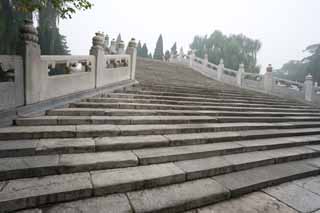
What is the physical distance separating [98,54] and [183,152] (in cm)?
314

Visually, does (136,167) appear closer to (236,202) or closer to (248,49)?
(236,202)

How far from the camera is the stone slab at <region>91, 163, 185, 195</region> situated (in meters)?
1.93

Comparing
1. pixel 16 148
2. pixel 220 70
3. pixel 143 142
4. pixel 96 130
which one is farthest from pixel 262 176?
pixel 220 70

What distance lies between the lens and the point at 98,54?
451 centimetres

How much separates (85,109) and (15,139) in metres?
1.32

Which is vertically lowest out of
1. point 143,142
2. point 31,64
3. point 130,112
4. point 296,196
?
point 296,196

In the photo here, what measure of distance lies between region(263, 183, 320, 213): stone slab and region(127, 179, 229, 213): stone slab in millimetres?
733

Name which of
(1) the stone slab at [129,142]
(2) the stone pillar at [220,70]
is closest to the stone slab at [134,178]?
(1) the stone slab at [129,142]

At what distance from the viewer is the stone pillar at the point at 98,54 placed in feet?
14.7

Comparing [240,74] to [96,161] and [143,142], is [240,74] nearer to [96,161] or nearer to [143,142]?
[143,142]

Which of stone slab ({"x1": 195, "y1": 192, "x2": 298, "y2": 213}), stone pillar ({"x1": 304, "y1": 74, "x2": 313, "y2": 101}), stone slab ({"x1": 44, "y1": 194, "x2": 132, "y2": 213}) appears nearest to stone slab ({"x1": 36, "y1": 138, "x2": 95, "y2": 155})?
stone slab ({"x1": 44, "y1": 194, "x2": 132, "y2": 213})

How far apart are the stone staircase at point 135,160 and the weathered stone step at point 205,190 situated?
10mm

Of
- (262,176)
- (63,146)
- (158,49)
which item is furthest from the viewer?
(158,49)

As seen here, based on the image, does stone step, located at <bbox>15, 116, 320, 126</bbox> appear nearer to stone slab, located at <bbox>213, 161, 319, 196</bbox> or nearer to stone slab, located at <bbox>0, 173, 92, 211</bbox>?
stone slab, located at <bbox>0, 173, 92, 211</bbox>
